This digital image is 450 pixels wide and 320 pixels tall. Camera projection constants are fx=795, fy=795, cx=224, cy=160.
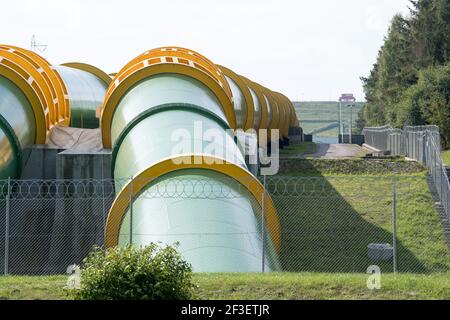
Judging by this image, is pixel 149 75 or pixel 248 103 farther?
pixel 248 103

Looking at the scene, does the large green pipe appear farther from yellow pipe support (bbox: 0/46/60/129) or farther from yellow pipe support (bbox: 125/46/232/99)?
yellow pipe support (bbox: 0/46/60/129)

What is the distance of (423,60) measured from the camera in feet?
187

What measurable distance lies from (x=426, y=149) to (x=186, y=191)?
1465 centimetres

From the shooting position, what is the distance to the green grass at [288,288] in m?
10.5

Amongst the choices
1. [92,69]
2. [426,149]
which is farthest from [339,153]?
[426,149]

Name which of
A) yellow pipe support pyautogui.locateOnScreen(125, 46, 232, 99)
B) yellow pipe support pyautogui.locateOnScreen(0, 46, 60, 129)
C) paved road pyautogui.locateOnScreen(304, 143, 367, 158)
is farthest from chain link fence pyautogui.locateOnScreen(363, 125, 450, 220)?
yellow pipe support pyautogui.locateOnScreen(0, 46, 60, 129)

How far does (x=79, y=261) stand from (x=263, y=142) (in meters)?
22.2

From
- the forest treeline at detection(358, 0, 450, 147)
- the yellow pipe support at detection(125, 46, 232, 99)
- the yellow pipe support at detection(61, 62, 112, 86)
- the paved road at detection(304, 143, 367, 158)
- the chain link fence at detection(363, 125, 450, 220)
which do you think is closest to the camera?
the chain link fence at detection(363, 125, 450, 220)

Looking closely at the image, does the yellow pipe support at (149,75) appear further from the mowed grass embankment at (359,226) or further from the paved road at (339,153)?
the paved road at (339,153)

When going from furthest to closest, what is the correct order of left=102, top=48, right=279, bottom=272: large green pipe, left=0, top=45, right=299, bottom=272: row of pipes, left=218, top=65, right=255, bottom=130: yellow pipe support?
left=218, top=65, right=255, bottom=130: yellow pipe support, left=0, top=45, right=299, bottom=272: row of pipes, left=102, top=48, right=279, bottom=272: large green pipe

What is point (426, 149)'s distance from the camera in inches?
1059

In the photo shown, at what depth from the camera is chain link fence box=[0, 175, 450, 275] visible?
46.8 feet

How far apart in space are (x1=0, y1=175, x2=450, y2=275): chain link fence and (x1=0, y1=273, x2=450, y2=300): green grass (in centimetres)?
200

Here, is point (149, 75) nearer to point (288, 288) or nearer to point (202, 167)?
point (202, 167)
